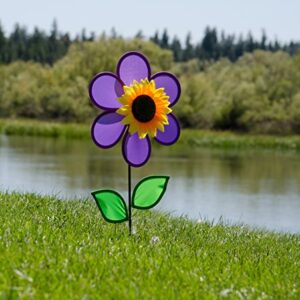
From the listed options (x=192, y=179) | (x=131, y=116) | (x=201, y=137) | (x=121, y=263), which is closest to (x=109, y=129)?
(x=131, y=116)

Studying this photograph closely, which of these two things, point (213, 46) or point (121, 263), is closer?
point (121, 263)

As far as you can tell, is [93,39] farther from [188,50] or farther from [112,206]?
[112,206]

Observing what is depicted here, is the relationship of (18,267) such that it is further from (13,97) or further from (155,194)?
(13,97)

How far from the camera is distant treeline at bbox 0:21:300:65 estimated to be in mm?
94062

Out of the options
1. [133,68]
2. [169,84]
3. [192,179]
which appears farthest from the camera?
[192,179]

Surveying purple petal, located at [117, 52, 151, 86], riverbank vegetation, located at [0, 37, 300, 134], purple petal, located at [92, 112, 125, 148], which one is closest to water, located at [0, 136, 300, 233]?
purple petal, located at [92, 112, 125, 148]

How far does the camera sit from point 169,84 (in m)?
5.53

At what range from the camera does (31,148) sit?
2953 centimetres

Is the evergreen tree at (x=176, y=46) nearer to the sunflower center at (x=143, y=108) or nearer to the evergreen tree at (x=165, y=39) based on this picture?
the evergreen tree at (x=165, y=39)

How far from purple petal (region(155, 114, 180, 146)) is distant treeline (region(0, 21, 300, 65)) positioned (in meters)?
85.1

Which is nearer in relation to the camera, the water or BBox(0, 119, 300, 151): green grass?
the water

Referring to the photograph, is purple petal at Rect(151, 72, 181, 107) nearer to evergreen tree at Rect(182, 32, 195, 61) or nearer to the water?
the water

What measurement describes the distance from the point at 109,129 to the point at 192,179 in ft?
47.1

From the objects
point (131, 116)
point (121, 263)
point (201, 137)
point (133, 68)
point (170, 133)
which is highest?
point (133, 68)
